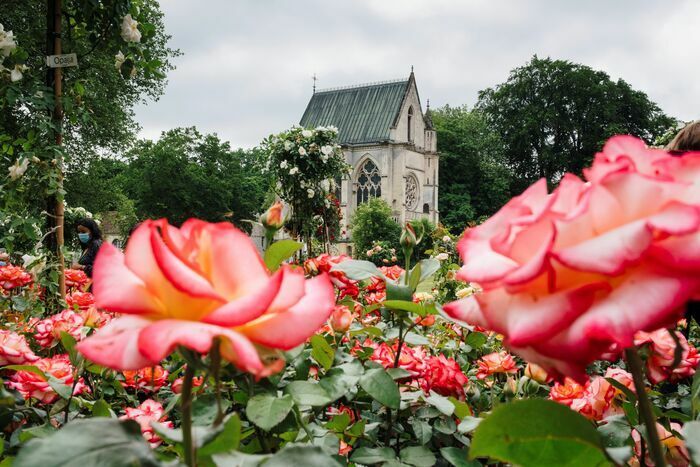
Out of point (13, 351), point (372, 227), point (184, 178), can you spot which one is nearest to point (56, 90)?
point (13, 351)

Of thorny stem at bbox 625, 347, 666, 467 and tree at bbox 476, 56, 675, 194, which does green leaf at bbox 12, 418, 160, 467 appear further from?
tree at bbox 476, 56, 675, 194

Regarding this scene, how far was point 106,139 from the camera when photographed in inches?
623

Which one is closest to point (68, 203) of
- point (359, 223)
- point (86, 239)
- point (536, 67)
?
point (86, 239)

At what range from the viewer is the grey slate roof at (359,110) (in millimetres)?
33250

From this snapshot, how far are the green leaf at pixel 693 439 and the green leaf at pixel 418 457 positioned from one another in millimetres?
375

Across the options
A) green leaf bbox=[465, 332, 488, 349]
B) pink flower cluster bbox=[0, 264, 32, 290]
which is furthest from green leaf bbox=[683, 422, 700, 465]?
pink flower cluster bbox=[0, 264, 32, 290]

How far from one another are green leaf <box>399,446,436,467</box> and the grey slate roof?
106ft

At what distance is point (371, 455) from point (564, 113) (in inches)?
1343

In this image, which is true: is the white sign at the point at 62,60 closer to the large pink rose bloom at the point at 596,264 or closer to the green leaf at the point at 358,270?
the green leaf at the point at 358,270

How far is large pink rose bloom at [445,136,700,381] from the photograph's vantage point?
30 centimetres

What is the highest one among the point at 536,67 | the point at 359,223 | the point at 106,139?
the point at 536,67

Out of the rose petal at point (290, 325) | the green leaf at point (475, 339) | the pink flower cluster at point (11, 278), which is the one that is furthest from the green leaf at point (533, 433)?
the pink flower cluster at point (11, 278)

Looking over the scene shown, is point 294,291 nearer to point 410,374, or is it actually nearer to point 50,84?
point 410,374

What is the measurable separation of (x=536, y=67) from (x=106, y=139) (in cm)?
2392
